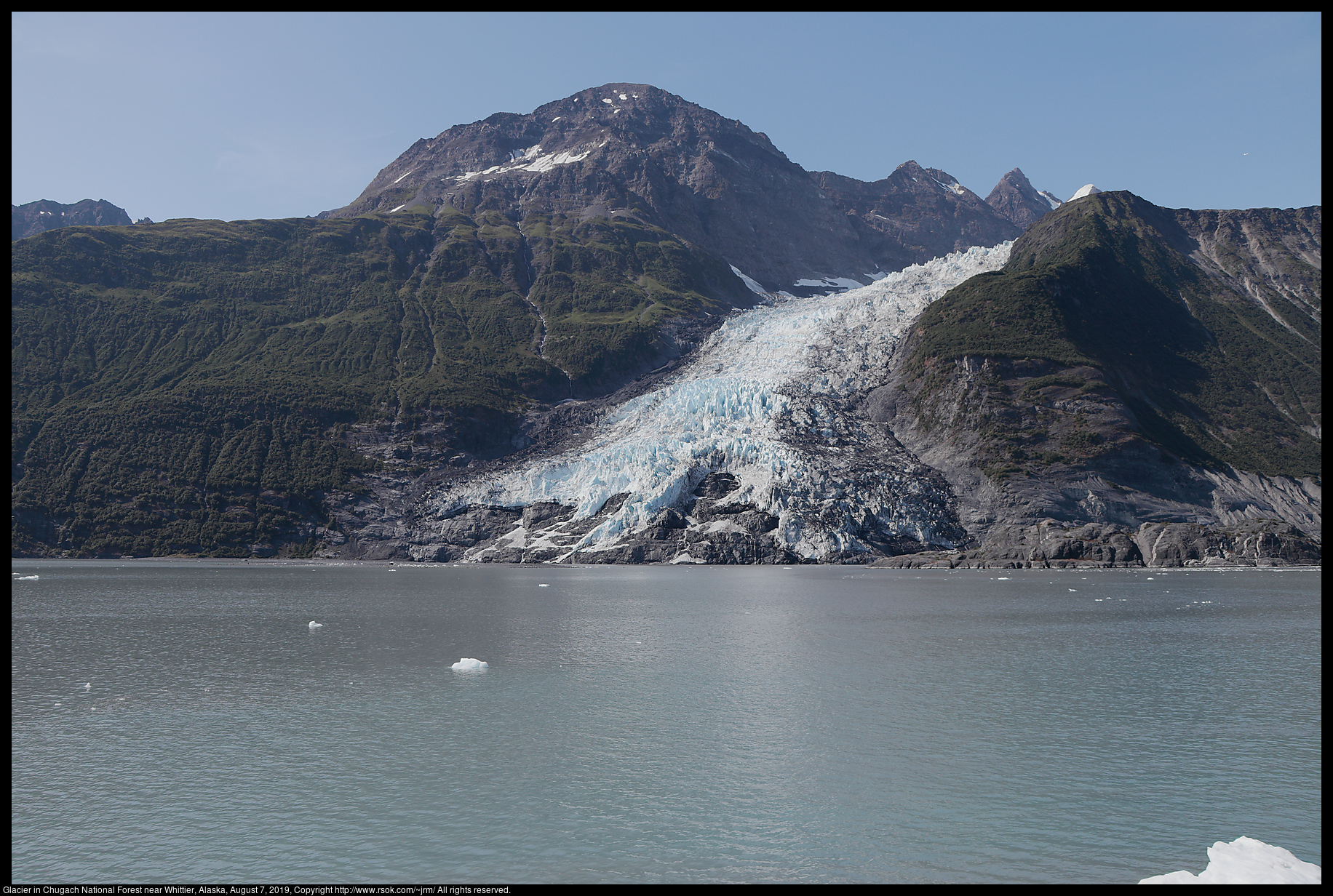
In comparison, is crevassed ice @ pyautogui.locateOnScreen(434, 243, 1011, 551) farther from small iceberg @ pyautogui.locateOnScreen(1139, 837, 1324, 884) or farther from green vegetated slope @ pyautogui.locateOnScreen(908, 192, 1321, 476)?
small iceberg @ pyautogui.locateOnScreen(1139, 837, 1324, 884)

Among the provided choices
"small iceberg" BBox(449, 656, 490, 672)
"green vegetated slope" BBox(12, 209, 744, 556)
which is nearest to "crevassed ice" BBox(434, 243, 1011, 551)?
"green vegetated slope" BBox(12, 209, 744, 556)

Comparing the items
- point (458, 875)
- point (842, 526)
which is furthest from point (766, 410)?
point (458, 875)

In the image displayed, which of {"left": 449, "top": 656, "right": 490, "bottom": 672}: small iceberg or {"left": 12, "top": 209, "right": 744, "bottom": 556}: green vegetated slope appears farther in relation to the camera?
{"left": 12, "top": 209, "right": 744, "bottom": 556}: green vegetated slope

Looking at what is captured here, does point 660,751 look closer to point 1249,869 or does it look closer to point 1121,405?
point 1249,869

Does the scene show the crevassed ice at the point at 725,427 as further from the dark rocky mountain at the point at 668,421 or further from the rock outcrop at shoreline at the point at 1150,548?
the rock outcrop at shoreline at the point at 1150,548

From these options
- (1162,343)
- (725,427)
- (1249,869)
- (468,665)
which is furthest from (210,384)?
(1162,343)
